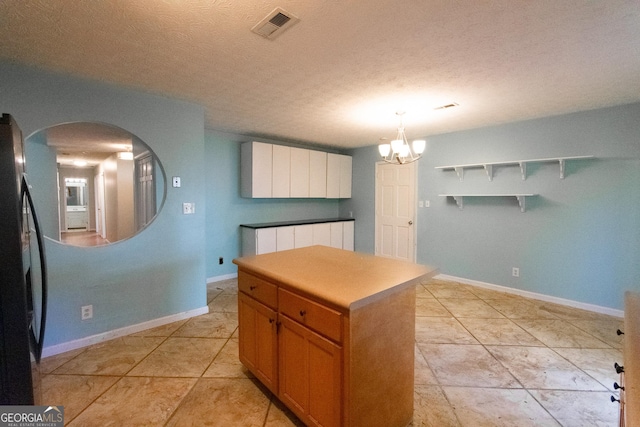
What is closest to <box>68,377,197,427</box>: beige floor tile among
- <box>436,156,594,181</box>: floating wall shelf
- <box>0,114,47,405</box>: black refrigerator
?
<box>0,114,47,405</box>: black refrigerator

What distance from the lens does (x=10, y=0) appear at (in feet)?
4.66

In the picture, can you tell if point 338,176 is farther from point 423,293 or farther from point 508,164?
point 508,164

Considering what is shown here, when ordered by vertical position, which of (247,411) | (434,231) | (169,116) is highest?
(169,116)

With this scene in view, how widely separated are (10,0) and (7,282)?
1441 millimetres

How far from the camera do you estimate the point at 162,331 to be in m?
2.77

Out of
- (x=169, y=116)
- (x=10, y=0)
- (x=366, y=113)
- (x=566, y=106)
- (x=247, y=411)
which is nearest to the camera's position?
(x=10, y=0)

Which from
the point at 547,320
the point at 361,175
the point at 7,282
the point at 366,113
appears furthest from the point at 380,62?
the point at 361,175

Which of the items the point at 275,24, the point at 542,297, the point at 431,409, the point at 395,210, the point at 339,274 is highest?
the point at 275,24

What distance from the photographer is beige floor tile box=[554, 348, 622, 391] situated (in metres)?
2.06

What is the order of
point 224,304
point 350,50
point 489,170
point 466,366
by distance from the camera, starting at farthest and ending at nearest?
1. point 489,170
2. point 224,304
3. point 466,366
4. point 350,50

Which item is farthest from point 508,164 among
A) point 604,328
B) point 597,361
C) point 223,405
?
point 223,405

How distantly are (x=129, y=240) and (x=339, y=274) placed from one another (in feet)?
7.23

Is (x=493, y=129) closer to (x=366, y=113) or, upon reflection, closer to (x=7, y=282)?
(x=366, y=113)

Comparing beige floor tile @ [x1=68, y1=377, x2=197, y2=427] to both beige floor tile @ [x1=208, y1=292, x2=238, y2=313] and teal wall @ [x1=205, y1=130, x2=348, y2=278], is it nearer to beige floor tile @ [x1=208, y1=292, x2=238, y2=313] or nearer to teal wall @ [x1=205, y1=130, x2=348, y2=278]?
beige floor tile @ [x1=208, y1=292, x2=238, y2=313]
